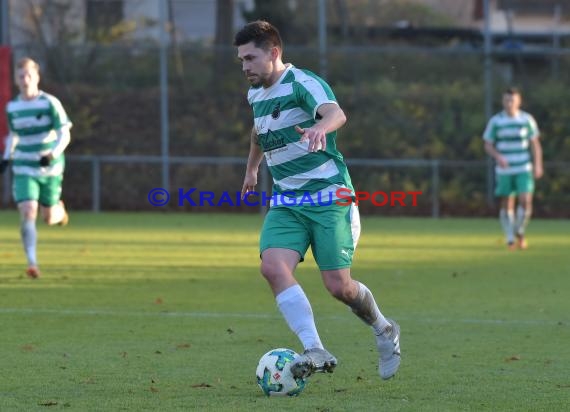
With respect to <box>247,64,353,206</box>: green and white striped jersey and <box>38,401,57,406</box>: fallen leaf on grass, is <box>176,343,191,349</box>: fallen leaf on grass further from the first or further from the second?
<box>38,401,57,406</box>: fallen leaf on grass

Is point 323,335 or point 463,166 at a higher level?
point 323,335

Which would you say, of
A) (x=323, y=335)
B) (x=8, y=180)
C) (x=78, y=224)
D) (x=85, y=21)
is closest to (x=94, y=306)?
(x=323, y=335)

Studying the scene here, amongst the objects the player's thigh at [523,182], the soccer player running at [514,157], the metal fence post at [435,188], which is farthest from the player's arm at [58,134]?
the metal fence post at [435,188]

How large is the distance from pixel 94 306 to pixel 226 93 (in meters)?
17.6

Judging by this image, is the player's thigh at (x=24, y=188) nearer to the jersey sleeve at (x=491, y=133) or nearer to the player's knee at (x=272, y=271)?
the player's knee at (x=272, y=271)

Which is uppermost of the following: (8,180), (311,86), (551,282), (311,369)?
(311,86)

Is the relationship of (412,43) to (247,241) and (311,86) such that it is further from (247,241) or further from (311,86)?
(311,86)

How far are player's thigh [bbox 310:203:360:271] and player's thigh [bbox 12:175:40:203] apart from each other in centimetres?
630

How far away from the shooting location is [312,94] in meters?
7.01

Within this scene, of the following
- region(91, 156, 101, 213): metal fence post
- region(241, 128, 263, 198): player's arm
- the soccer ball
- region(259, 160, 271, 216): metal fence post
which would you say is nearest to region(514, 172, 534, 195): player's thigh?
region(259, 160, 271, 216): metal fence post

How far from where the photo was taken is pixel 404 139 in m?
27.6

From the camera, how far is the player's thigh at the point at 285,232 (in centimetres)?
698

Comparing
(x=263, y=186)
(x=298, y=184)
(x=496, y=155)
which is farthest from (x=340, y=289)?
(x=263, y=186)

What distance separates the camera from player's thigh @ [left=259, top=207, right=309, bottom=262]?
6984 mm
